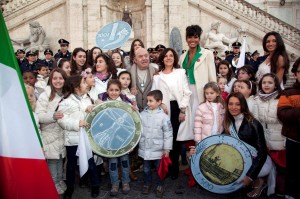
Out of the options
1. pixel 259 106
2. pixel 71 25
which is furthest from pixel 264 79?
pixel 71 25

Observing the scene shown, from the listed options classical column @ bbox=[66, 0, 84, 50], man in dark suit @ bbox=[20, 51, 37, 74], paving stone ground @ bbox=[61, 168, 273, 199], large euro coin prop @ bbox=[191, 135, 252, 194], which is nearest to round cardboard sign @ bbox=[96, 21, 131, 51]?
paving stone ground @ bbox=[61, 168, 273, 199]

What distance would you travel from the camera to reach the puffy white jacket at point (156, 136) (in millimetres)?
4590

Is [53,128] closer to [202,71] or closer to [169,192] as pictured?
[169,192]

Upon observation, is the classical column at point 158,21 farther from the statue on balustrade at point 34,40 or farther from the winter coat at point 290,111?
the winter coat at point 290,111

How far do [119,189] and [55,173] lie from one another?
968 mm

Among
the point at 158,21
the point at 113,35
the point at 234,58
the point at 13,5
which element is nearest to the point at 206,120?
the point at 113,35

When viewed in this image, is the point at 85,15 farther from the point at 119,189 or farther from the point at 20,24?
the point at 119,189

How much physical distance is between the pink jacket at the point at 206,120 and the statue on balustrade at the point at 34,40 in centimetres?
1310

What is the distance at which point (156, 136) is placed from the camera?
4.61 metres

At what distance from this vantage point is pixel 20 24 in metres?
16.6

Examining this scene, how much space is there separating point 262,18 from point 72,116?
588 inches

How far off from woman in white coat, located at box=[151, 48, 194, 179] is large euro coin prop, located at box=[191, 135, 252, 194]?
2.66ft

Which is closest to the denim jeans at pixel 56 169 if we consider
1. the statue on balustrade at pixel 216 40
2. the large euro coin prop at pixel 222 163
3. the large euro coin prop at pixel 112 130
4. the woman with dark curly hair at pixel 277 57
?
the large euro coin prop at pixel 112 130

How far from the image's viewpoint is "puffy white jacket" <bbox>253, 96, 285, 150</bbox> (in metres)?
4.50
